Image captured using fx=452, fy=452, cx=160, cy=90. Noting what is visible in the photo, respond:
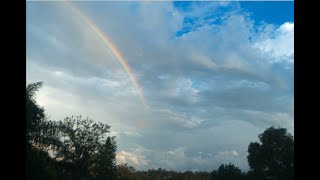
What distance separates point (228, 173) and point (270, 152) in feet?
39.0

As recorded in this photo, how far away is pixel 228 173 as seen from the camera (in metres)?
93.6

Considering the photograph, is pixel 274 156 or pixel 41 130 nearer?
pixel 41 130

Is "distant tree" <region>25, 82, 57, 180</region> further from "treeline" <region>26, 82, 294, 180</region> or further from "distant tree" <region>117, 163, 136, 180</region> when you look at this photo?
"distant tree" <region>117, 163, 136, 180</region>

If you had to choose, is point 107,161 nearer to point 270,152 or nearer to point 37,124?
point 37,124

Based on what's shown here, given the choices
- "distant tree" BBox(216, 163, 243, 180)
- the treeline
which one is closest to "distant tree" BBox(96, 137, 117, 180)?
the treeline

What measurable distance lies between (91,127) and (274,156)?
114 feet

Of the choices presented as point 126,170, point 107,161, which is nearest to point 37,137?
point 107,161

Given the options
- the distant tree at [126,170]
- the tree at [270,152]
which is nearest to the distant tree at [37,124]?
the distant tree at [126,170]

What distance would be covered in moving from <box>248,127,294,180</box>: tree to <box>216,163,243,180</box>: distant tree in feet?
18.1

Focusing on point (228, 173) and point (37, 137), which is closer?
point (37, 137)
